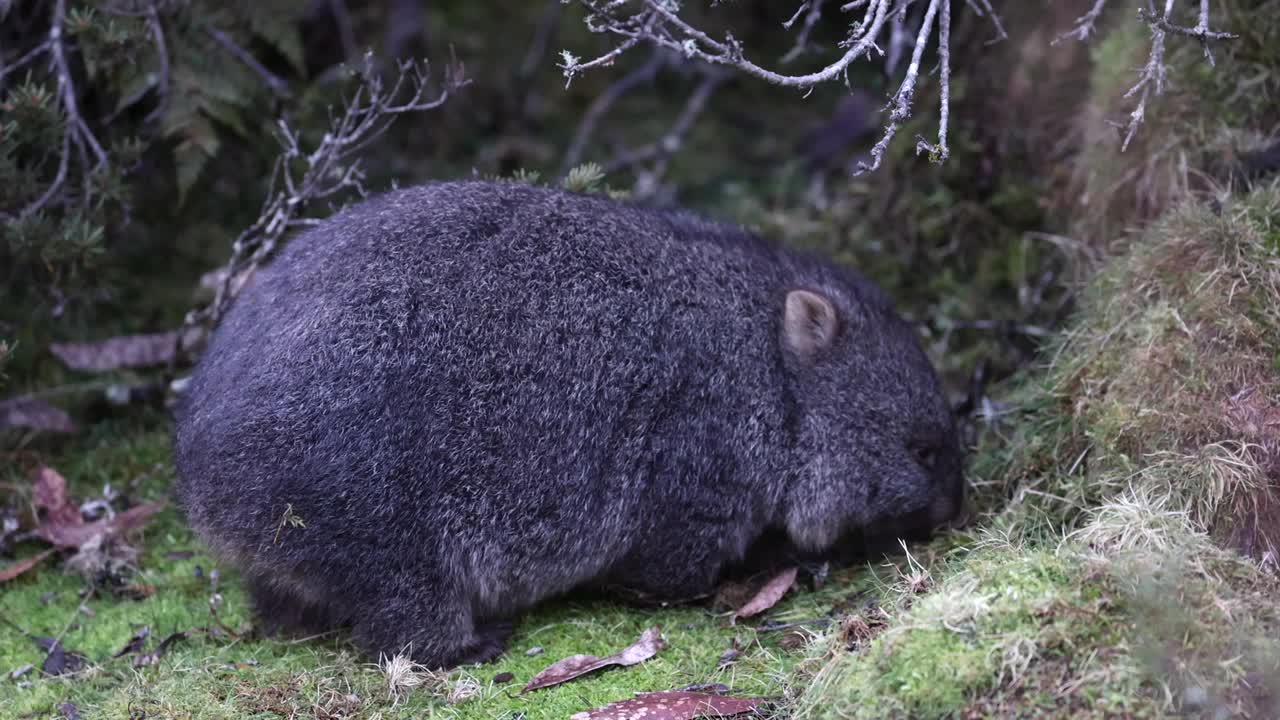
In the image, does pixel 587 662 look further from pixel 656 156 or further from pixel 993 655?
pixel 656 156

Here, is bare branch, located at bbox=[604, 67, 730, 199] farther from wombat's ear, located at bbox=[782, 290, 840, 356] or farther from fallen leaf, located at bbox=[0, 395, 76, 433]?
fallen leaf, located at bbox=[0, 395, 76, 433]

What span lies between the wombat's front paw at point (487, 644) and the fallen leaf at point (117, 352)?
2.96 m

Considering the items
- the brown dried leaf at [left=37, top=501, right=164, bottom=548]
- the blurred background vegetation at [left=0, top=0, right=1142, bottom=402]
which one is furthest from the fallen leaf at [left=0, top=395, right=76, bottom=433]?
the brown dried leaf at [left=37, top=501, right=164, bottom=548]

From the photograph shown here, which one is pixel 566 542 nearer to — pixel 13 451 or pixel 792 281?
pixel 792 281

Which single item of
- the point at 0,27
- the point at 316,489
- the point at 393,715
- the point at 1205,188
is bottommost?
the point at 393,715

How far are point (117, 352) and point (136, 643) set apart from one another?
2.49 m

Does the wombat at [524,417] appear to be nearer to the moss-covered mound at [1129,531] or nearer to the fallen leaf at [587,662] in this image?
the fallen leaf at [587,662]

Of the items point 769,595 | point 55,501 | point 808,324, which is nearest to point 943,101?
point 808,324

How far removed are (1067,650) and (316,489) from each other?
3029 millimetres

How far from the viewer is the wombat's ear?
6.08 metres

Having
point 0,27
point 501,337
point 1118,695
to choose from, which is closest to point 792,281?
point 501,337

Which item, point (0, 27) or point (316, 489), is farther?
point (0, 27)

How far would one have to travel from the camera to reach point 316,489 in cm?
509

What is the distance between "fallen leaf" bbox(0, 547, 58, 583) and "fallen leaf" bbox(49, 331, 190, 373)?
1452 millimetres
